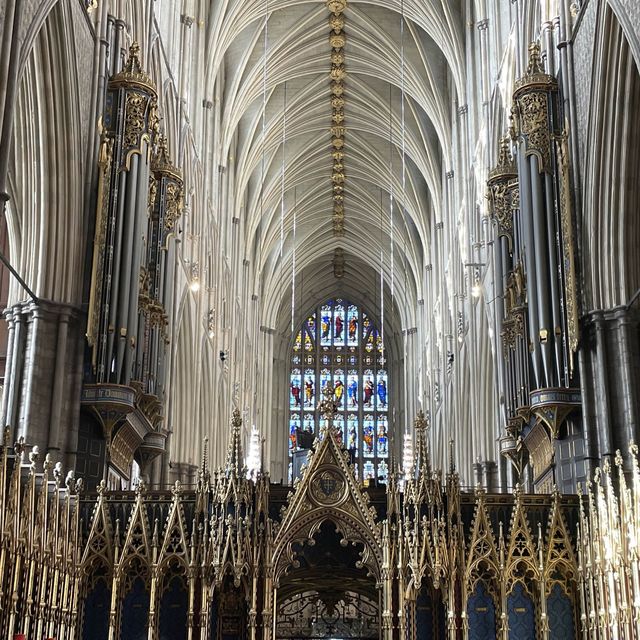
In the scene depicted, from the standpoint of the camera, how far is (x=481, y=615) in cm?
1503

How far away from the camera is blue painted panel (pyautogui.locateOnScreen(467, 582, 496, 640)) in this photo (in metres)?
14.9

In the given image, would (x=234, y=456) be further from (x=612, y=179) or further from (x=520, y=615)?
(x=612, y=179)

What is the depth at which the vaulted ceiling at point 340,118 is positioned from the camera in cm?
3369

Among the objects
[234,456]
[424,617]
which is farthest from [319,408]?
[424,617]

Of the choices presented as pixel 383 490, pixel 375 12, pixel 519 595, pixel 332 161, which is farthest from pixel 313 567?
pixel 332 161

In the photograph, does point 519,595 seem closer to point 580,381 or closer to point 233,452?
point 580,381

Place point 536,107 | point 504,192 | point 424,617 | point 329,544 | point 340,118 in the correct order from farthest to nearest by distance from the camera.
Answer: point 340,118
point 504,192
point 536,107
point 329,544
point 424,617

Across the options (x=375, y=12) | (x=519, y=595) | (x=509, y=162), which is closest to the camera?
(x=519, y=595)

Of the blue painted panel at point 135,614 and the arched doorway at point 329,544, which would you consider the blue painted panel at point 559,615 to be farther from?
the blue painted panel at point 135,614

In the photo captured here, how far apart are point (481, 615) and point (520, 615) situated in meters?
0.56

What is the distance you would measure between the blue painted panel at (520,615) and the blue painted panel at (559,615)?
260mm

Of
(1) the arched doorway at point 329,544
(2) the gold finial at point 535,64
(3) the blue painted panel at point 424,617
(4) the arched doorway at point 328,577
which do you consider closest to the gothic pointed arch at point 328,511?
(1) the arched doorway at point 329,544

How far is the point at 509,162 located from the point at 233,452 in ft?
28.4

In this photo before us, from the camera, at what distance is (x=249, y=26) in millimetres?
34562
